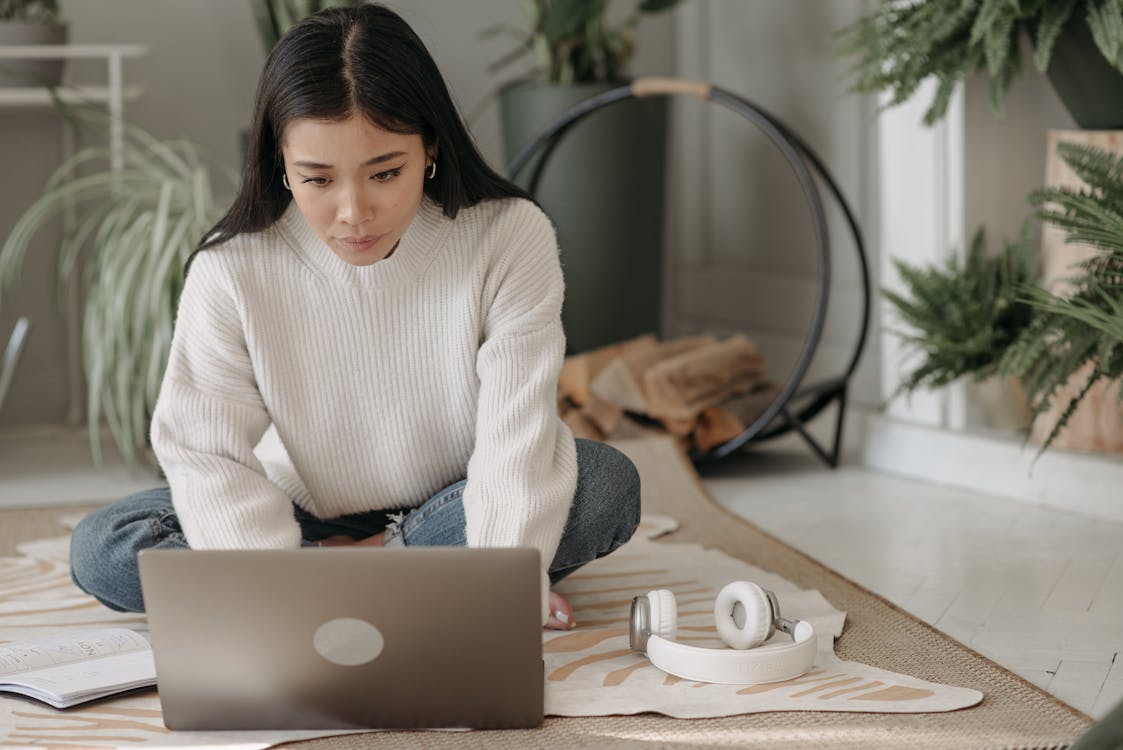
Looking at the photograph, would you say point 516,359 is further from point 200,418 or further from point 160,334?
point 160,334

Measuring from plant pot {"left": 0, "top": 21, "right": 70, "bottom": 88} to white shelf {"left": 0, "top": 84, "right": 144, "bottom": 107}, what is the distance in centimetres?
2

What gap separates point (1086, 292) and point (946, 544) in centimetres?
42

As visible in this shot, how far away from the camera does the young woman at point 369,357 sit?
54.6 inches

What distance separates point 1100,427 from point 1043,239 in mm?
357

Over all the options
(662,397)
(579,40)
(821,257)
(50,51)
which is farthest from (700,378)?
(50,51)

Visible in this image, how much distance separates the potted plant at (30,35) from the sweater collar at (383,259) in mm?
1451

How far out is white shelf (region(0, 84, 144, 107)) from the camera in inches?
110

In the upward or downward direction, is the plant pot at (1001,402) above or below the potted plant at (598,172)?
below

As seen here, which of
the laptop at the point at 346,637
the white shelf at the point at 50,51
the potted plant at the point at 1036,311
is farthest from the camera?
the white shelf at the point at 50,51

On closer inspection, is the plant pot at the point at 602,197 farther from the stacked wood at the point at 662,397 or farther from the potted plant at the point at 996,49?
the potted plant at the point at 996,49

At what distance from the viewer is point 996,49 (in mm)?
2170

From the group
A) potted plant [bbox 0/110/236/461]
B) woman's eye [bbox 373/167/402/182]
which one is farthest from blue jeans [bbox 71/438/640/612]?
potted plant [bbox 0/110/236/461]

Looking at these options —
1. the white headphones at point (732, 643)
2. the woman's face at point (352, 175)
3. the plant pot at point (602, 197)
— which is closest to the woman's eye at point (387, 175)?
the woman's face at point (352, 175)

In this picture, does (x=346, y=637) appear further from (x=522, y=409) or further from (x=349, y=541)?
(x=349, y=541)
